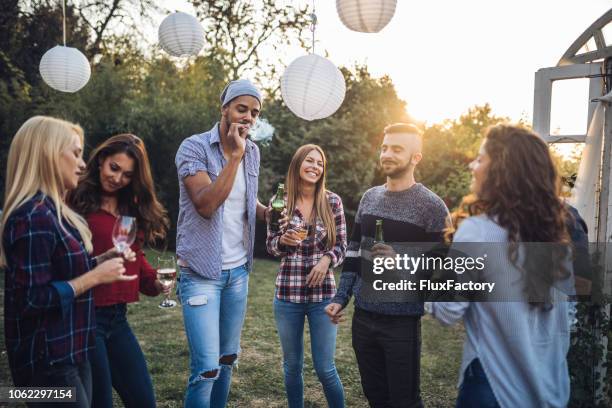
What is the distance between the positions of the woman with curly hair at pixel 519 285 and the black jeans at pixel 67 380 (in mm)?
1526

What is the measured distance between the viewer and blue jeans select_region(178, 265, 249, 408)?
2.60 metres

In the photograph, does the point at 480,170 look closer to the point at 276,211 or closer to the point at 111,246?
the point at 276,211

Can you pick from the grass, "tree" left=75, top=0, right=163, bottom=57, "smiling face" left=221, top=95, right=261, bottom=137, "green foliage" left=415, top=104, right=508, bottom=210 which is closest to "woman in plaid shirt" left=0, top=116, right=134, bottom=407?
"smiling face" left=221, top=95, right=261, bottom=137

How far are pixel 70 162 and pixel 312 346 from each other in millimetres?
1890

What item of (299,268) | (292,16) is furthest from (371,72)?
(299,268)

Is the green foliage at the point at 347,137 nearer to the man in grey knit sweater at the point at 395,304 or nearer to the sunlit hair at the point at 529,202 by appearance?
the man in grey knit sweater at the point at 395,304

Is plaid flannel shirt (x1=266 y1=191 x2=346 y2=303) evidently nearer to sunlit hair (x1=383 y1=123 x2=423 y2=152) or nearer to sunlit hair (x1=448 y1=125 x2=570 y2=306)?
sunlit hair (x1=383 y1=123 x2=423 y2=152)

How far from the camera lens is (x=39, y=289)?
70.4 inches

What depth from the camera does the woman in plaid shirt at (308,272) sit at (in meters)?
3.03

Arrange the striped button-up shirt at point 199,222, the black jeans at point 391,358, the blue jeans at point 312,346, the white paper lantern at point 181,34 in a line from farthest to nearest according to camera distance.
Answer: the white paper lantern at point 181,34, the blue jeans at point 312,346, the striped button-up shirt at point 199,222, the black jeans at point 391,358

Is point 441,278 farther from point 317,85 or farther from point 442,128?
point 442,128

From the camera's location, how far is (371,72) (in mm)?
12500

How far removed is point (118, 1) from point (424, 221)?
15916 millimetres

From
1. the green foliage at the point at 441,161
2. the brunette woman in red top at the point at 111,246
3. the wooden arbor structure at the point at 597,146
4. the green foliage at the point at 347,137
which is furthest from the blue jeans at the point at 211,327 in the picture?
the green foliage at the point at 441,161
